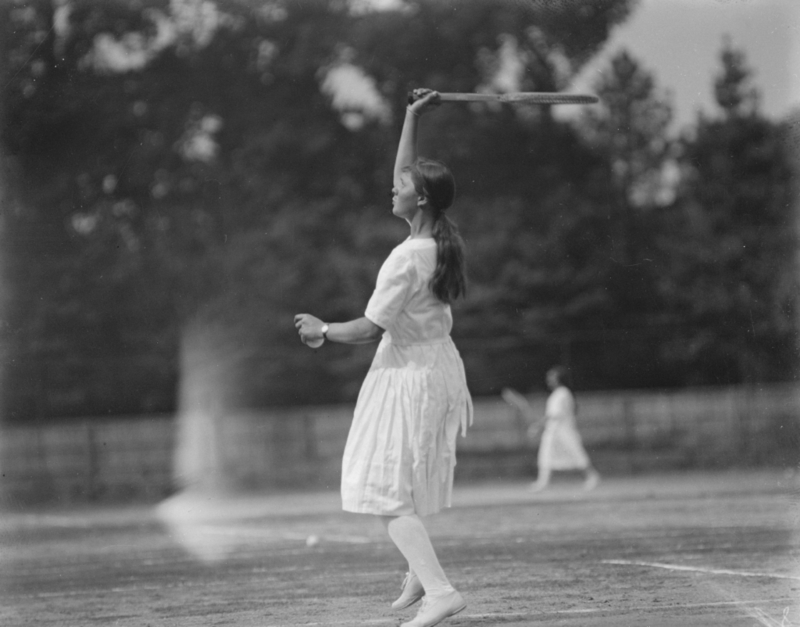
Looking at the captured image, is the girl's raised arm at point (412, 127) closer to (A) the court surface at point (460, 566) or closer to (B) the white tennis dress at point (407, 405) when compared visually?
(B) the white tennis dress at point (407, 405)

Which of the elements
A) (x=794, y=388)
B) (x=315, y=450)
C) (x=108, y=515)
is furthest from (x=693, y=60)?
(x=108, y=515)

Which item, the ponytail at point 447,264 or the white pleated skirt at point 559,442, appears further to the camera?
the white pleated skirt at point 559,442

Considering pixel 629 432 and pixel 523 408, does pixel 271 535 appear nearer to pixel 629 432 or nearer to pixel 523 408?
pixel 523 408

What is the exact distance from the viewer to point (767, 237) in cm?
2572

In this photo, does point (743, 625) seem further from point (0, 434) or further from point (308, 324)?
point (0, 434)

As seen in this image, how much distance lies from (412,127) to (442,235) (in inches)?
22.3

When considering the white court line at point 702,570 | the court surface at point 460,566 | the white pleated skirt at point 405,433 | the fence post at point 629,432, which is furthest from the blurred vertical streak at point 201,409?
the white pleated skirt at point 405,433

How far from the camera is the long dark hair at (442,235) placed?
5762mm

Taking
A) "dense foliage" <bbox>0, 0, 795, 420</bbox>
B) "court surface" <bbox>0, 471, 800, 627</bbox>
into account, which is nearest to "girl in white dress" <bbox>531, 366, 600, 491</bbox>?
"court surface" <bbox>0, 471, 800, 627</bbox>

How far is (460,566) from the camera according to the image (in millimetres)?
8672

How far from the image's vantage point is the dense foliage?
78.6 ft

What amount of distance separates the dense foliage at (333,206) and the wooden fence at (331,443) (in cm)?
47

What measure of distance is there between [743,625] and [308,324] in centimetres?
236

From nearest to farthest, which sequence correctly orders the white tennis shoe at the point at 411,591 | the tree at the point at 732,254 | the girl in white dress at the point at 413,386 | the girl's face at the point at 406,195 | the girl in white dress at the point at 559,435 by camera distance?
1. the girl in white dress at the point at 413,386
2. the white tennis shoe at the point at 411,591
3. the girl's face at the point at 406,195
4. the girl in white dress at the point at 559,435
5. the tree at the point at 732,254
